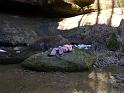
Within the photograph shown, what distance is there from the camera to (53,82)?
7.30m

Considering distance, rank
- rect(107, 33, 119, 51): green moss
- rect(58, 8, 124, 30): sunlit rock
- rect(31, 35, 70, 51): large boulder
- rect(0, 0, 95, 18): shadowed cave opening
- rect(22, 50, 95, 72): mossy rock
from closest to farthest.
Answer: rect(22, 50, 95, 72): mossy rock, rect(107, 33, 119, 51): green moss, rect(31, 35, 70, 51): large boulder, rect(58, 8, 124, 30): sunlit rock, rect(0, 0, 95, 18): shadowed cave opening

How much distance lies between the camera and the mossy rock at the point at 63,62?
8.17 m

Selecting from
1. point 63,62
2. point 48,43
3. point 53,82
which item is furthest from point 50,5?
point 53,82

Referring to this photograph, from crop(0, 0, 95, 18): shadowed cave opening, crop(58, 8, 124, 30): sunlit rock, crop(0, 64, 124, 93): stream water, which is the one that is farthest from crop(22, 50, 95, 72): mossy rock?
crop(0, 0, 95, 18): shadowed cave opening

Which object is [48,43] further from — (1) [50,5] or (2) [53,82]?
(2) [53,82]

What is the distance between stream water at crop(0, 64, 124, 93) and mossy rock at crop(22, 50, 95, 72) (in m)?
0.16

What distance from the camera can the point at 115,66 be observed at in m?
8.77

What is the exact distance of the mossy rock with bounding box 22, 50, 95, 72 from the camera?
8172 millimetres

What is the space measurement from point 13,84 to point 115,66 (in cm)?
291

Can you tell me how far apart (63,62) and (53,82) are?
1015 mm

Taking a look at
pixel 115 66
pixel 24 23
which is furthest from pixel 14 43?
pixel 115 66

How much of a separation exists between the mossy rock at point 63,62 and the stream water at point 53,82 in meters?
0.16

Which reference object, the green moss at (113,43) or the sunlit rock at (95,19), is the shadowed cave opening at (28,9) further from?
the green moss at (113,43)

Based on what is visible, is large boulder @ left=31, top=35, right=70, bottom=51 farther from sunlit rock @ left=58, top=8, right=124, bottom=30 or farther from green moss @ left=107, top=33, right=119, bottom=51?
sunlit rock @ left=58, top=8, right=124, bottom=30
